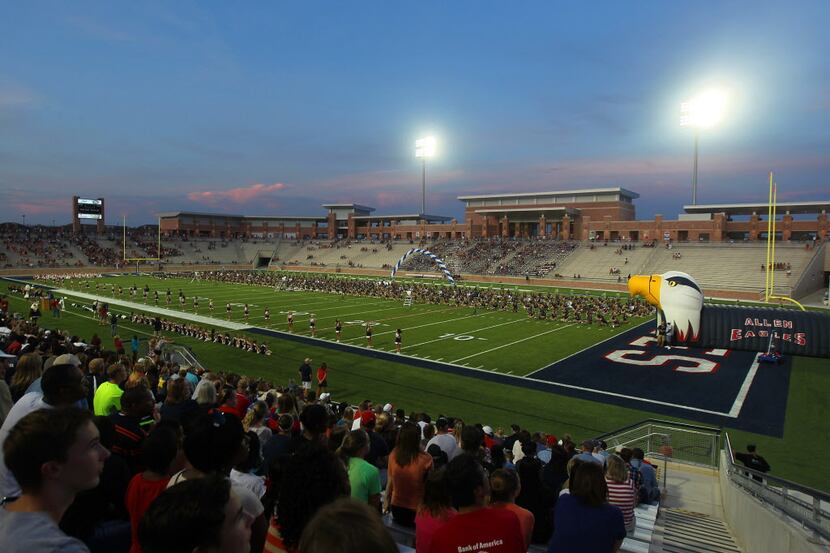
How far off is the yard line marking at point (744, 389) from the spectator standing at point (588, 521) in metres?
13.9

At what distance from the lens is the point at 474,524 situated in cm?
277

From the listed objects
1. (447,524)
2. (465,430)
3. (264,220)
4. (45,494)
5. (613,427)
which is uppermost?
(264,220)

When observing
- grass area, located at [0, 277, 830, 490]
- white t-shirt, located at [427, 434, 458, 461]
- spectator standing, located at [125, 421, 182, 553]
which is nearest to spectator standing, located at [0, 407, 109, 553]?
spectator standing, located at [125, 421, 182, 553]

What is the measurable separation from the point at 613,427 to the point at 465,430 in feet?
30.1

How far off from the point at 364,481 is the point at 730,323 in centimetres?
2264

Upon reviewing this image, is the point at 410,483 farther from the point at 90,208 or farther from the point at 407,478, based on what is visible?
the point at 90,208

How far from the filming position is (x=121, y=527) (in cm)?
304

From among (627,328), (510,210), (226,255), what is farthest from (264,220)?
(627,328)

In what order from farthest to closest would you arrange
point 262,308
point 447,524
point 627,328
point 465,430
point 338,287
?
point 338,287
point 262,308
point 627,328
point 465,430
point 447,524

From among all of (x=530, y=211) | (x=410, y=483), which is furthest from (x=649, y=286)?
(x=530, y=211)

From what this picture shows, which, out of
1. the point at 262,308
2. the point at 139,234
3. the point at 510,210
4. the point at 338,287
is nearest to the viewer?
the point at 262,308

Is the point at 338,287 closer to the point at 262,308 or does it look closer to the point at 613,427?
the point at 262,308

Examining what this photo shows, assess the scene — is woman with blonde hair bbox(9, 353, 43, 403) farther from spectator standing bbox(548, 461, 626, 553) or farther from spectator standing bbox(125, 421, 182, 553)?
spectator standing bbox(548, 461, 626, 553)

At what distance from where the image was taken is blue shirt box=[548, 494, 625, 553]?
10.7ft
